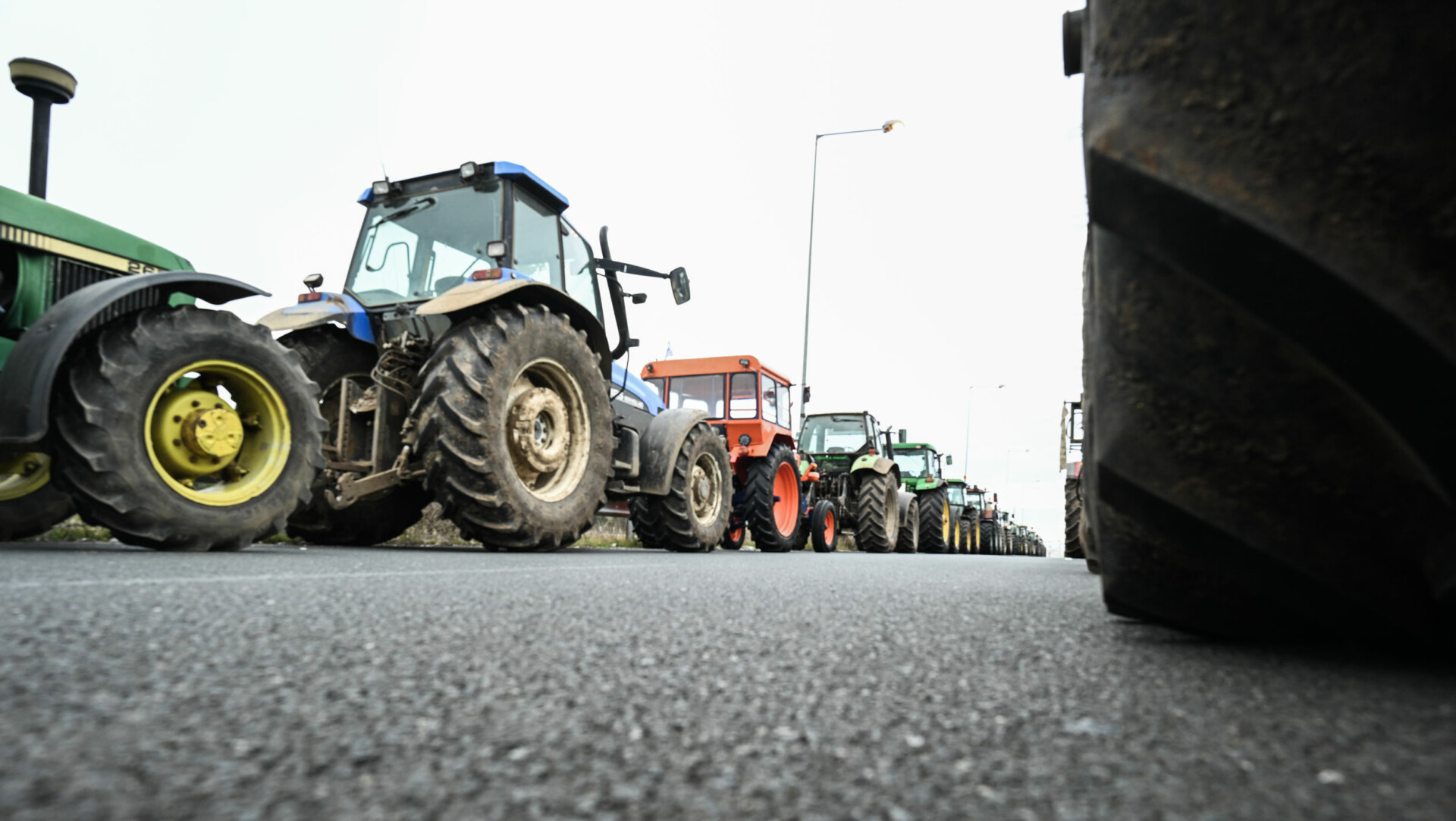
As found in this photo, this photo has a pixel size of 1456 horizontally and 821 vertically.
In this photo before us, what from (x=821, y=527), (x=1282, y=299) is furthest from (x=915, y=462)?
(x=1282, y=299)

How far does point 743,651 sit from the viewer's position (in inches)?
58.9

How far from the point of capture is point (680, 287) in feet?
20.1

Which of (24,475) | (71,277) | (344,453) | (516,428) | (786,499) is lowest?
(786,499)

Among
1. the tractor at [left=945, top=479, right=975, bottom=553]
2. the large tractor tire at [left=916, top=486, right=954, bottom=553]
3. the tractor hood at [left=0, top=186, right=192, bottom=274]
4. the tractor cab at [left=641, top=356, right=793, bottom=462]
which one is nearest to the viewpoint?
the tractor hood at [left=0, top=186, right=192, bottom=274]

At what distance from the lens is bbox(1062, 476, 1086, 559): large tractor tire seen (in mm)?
10695

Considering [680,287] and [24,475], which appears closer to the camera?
[24,475]

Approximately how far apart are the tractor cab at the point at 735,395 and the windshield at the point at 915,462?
7.32m

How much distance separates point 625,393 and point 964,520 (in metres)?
16.2

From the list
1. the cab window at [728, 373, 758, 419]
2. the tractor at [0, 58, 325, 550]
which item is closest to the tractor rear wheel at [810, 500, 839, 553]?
the cab window at [728, 373, 758, 419]

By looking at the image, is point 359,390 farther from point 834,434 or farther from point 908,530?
point 908,530

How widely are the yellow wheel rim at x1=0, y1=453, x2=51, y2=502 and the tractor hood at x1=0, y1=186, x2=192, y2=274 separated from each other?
92cm

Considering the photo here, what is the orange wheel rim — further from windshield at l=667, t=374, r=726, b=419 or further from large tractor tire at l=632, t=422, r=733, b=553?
large tractor tire at l=632, t=422, r=733, b=553

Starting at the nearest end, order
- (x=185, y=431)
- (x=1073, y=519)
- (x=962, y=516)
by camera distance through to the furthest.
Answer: (x=185, y=431) < (x=1073, y=519) < (x=962, y=516)

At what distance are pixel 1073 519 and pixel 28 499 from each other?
10595 mm
